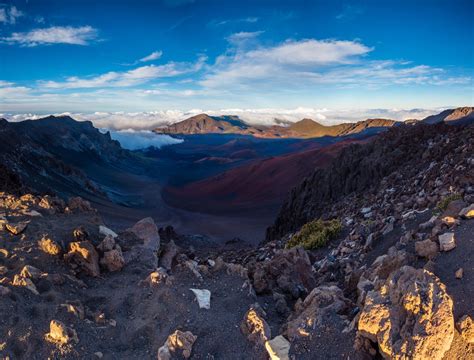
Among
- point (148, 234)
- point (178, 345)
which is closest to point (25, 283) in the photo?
point (178, 345)

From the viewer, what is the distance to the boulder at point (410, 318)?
10.9 ft

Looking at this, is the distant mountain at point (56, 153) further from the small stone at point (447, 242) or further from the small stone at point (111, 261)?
the small stone at point (447, 242)

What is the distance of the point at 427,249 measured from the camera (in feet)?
16.5

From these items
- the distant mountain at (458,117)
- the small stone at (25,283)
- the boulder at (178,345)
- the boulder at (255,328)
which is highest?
the distant mountain at (458,117)

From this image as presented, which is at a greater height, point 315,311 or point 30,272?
point 30,272

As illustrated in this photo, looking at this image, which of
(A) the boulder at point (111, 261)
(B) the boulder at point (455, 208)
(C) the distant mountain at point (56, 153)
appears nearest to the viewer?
(B) the boulder at point (455, 208)

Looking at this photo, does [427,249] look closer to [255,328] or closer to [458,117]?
[255,328]

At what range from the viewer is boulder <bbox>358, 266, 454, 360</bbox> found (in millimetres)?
3322

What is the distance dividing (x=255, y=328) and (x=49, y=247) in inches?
153

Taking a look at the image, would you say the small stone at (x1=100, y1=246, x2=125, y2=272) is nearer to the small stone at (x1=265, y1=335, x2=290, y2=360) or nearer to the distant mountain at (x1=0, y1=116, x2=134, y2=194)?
the small stone at (x1=265, y1=335, x2=290, y2=360)

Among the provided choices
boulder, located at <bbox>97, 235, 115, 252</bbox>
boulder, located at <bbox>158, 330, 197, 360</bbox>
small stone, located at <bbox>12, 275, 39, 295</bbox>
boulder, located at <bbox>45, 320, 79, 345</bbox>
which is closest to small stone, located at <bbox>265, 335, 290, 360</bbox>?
boulder, located at <bbox>158, 330, 197, 360</bbox>

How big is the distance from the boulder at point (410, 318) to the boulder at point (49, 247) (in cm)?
499

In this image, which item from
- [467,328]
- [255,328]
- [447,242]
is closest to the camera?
[467,328]

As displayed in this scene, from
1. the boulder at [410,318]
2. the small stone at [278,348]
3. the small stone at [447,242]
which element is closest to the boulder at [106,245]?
the small stone at [278,348]
